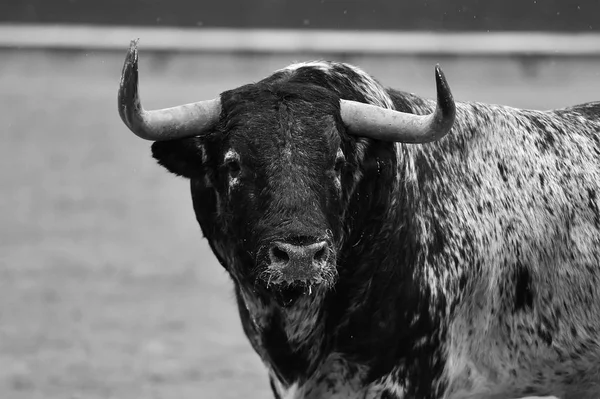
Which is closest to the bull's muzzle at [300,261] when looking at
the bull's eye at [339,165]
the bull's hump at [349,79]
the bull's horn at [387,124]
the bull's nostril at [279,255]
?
the bull's nostril at [279,255]

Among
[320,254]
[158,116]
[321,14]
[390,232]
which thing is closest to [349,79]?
[390,232]

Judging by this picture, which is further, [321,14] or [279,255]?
[321,14]

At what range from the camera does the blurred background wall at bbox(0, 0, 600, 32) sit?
13.2m

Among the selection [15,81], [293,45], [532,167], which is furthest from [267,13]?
[532,167]

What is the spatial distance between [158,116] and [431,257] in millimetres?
776

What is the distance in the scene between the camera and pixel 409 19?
13.5 meters

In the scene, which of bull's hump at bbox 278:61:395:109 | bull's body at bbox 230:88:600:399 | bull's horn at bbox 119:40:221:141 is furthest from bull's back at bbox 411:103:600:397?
bull's horn at bbox 119:40:221:141

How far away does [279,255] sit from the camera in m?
2.68

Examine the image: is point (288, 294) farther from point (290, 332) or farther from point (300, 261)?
point (290, 332)

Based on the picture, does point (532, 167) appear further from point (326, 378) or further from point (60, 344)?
point (60, 344)

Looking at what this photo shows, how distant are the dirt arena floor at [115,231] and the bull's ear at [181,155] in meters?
1.95

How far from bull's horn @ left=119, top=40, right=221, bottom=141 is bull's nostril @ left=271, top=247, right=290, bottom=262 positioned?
0.46 m

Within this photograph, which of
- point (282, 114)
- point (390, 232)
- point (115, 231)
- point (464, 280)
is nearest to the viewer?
point (282, 114)

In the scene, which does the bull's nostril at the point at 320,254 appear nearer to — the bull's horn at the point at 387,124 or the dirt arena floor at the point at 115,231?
the bull's horn at the point at 387,124
